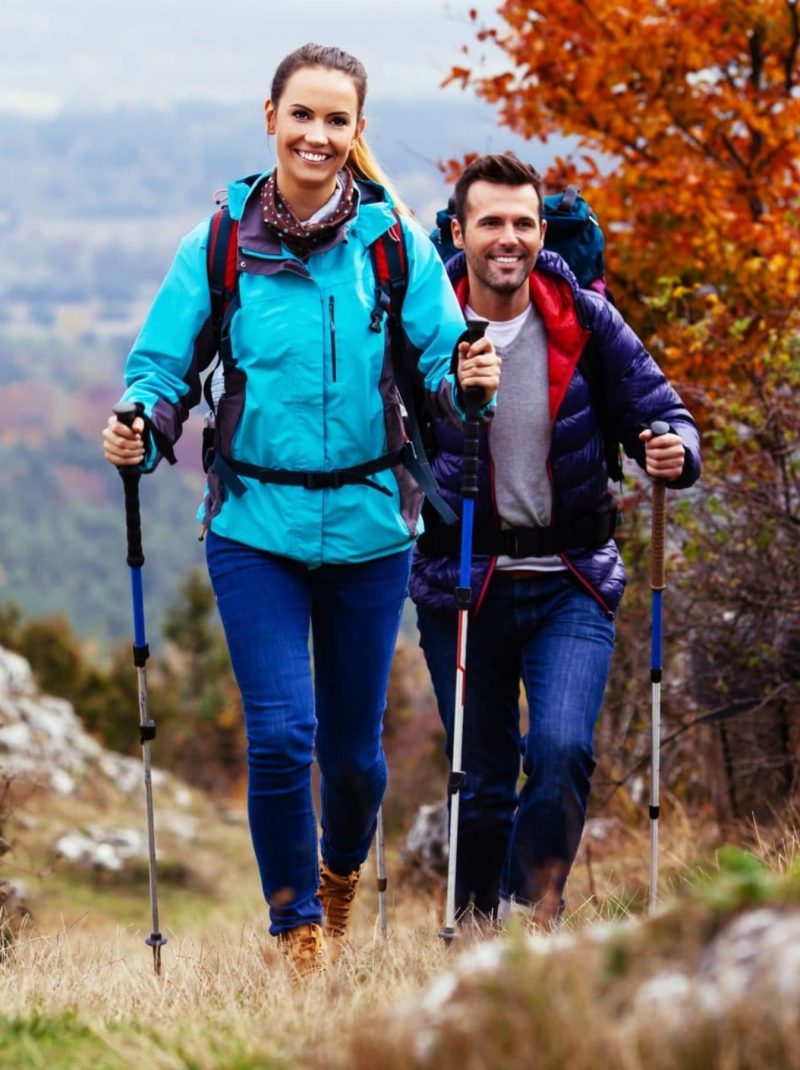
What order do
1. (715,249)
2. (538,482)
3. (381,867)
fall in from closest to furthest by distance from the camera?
1. (538,482)
2. (381,867)
3. (715,249)

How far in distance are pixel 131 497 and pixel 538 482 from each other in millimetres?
1289

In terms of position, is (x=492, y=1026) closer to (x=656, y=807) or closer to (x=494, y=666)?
(x=494, y=666)

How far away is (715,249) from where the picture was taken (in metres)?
10.8

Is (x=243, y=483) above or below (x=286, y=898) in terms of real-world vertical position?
above

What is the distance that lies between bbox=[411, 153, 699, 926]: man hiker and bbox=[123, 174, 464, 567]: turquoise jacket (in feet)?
1.34

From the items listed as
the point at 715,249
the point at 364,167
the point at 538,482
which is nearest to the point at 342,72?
the point at 364,167

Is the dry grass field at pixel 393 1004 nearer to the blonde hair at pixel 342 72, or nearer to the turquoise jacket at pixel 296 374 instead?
the turquoise jacket at pixel 296 374

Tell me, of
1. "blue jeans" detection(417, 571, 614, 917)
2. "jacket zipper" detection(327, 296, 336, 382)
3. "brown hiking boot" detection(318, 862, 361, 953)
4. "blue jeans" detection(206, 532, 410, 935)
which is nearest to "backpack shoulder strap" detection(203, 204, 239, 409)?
"jacket zipper" detection(327, 296, 336, 382)

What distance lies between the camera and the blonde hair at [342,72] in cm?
471

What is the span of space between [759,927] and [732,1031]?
0.80 ft

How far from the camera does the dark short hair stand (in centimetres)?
507

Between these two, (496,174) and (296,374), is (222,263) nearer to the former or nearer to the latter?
(296,374)

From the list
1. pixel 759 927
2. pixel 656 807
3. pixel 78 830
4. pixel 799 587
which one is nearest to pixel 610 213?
pixel 799 587

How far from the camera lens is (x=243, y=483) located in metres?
4.67
